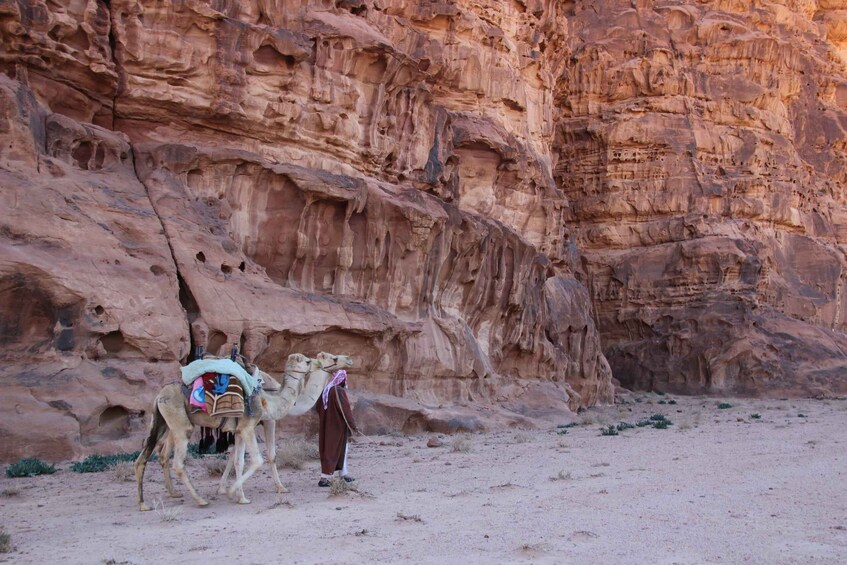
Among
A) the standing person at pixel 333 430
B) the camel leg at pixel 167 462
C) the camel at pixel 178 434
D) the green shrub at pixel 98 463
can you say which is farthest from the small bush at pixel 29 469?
the standing person at pixel 333 430

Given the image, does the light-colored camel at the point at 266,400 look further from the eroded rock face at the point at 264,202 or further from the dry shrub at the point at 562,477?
the eroded rock face at the point at 264,202

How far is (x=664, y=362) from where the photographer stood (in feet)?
137

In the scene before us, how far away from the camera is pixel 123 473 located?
38.3ft

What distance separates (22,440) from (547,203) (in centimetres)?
2535

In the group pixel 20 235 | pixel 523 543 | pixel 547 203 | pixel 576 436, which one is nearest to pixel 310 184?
pixel 20 235

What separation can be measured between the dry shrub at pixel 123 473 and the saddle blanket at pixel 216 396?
2885 mm

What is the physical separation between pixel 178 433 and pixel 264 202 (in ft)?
37.8

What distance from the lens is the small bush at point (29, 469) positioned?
11.8 m

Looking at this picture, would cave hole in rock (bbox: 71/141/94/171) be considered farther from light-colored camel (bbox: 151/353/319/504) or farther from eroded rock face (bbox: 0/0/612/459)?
light-colored camel (bbox: 151/353/319/504)

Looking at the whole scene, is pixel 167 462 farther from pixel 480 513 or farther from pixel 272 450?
pixel 480 513

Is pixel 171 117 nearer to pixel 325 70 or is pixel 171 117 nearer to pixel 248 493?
pixel 325 70

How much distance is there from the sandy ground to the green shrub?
28 cm

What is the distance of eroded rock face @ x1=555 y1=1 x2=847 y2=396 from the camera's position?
40750mm

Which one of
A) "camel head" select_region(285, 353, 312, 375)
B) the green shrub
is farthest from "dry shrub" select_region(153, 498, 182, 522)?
the green shrub
